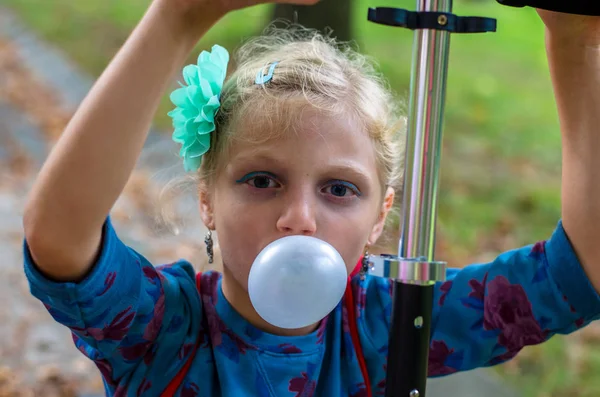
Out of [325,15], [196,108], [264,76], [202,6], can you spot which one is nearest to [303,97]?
[264,76]

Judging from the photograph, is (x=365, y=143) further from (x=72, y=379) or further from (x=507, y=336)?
(x=72, y=379)

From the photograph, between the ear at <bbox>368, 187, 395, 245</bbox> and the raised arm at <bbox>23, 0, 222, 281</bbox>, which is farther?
the ear at <bbox>368, 187, 395, 245</bbox>

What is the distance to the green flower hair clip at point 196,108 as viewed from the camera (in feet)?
5.58

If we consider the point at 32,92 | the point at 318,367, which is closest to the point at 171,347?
the point at 318,367

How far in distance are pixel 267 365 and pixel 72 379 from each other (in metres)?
1.98

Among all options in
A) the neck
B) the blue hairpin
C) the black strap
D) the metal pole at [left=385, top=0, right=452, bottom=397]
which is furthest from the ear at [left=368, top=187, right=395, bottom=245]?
the black strap

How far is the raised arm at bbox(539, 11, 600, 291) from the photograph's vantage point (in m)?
1.47

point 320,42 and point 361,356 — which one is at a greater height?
point 320,42

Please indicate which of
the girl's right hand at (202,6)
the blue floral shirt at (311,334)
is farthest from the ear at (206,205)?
the girl's right hand at (202,6)

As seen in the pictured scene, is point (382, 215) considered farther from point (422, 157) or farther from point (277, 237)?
point (422, 157)

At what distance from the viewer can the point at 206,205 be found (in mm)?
1833

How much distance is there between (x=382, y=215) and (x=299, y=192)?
0.40 metres

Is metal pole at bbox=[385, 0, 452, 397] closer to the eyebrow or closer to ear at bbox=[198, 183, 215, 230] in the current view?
the eyebrow

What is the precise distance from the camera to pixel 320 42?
196 centimetres
